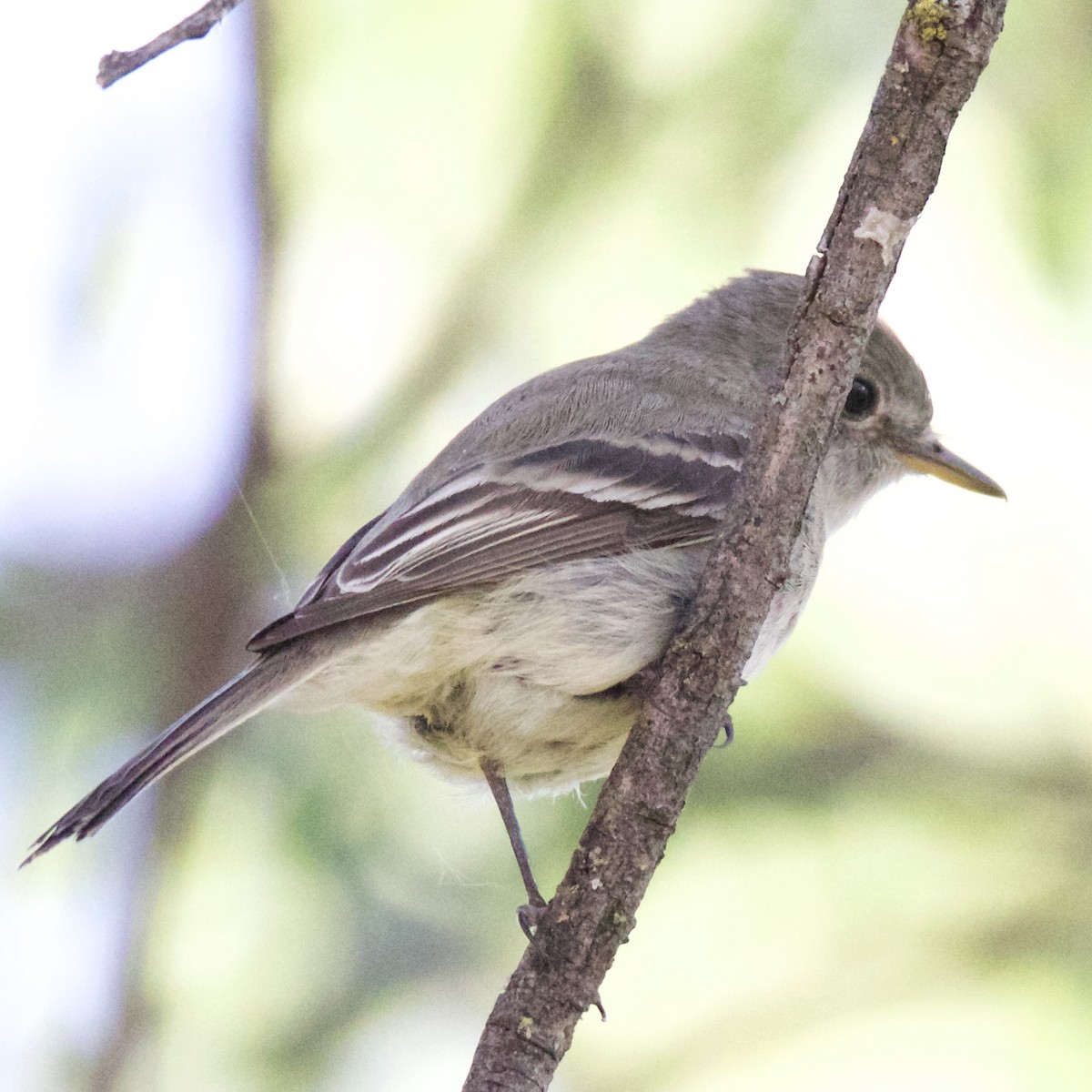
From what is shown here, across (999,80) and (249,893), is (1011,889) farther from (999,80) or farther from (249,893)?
(999,80)

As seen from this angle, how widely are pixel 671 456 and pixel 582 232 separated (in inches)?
32.1

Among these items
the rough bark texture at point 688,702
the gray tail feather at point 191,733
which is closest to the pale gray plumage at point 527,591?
the gray tail feather at point 191,733

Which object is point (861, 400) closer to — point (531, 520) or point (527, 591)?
point (531, 520)

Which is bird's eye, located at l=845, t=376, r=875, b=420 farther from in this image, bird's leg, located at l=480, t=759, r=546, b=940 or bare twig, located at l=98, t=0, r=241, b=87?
bare twig, located at l=98, t=0, r=241, b=87

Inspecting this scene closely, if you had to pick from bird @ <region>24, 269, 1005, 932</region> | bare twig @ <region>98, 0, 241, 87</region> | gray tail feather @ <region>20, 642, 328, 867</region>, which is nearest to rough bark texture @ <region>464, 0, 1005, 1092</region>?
bird @ <region>24, 269, 1005, 932</region>

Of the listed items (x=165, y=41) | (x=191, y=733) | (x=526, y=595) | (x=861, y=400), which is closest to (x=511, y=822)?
(x=526, y=595)

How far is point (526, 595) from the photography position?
7.97ft

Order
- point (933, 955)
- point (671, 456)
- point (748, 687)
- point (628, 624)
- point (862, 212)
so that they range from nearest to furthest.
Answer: point (862, 212), point (628, 624), point (671, 456), point (933, 955), point (748, 687)

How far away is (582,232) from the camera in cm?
326

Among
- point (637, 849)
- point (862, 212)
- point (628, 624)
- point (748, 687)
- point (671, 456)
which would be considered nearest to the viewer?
Result: point (862, 212)

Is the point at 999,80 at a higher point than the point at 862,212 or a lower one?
higher

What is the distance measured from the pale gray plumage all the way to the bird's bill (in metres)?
0.31

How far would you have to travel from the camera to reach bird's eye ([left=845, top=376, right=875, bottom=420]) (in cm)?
307

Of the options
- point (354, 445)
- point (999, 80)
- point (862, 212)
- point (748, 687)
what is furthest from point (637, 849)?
point (999, 80)
